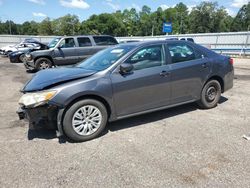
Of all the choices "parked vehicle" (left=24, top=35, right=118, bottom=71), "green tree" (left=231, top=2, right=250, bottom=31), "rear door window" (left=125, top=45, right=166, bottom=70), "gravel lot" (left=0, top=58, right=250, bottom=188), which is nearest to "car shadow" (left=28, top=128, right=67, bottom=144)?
"gravel lot" (left=0, top=58, right=250, bottom=188)

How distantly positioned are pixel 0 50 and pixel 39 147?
2193 cm

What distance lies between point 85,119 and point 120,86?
2.70 ft

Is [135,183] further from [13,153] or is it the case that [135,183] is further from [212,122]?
[212,122]

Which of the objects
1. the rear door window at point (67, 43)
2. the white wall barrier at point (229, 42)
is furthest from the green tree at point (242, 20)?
the rear door window at point (67, 43)

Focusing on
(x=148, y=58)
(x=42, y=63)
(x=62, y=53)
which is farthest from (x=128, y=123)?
(x=42, y=63)

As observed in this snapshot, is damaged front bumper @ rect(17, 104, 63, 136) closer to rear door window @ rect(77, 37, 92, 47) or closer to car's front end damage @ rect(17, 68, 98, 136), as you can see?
car's front end damage @ rect(17, 68, 98, 136)

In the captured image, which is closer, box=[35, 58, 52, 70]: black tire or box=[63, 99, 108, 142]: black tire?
box=[63, 99, 108, 142]: black tire

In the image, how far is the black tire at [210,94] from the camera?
5531mm

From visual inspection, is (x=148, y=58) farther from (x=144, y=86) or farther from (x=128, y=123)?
(x=128, y=123)

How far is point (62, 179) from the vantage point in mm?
3061

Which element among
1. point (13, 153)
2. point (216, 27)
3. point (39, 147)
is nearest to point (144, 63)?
point (39, 147)

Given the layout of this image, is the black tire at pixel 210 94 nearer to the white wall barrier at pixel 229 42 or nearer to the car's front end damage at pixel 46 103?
the car's front end damage at pixel 46 103

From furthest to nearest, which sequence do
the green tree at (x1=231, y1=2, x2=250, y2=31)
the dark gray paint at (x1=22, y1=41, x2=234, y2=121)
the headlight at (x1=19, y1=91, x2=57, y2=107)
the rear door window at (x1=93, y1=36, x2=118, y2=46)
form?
the green tree at (x1=231, y1=2, x2=250, y2=31)
the rear door window at (x1=93, y1=36, x2=118, y2=46)
the dark gray paint at (x1=22, y1=41, x2=234, y2=121)
the headlight at (x1=19, y1=91, x2=57, y2=107)

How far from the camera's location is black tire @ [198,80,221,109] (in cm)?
553
